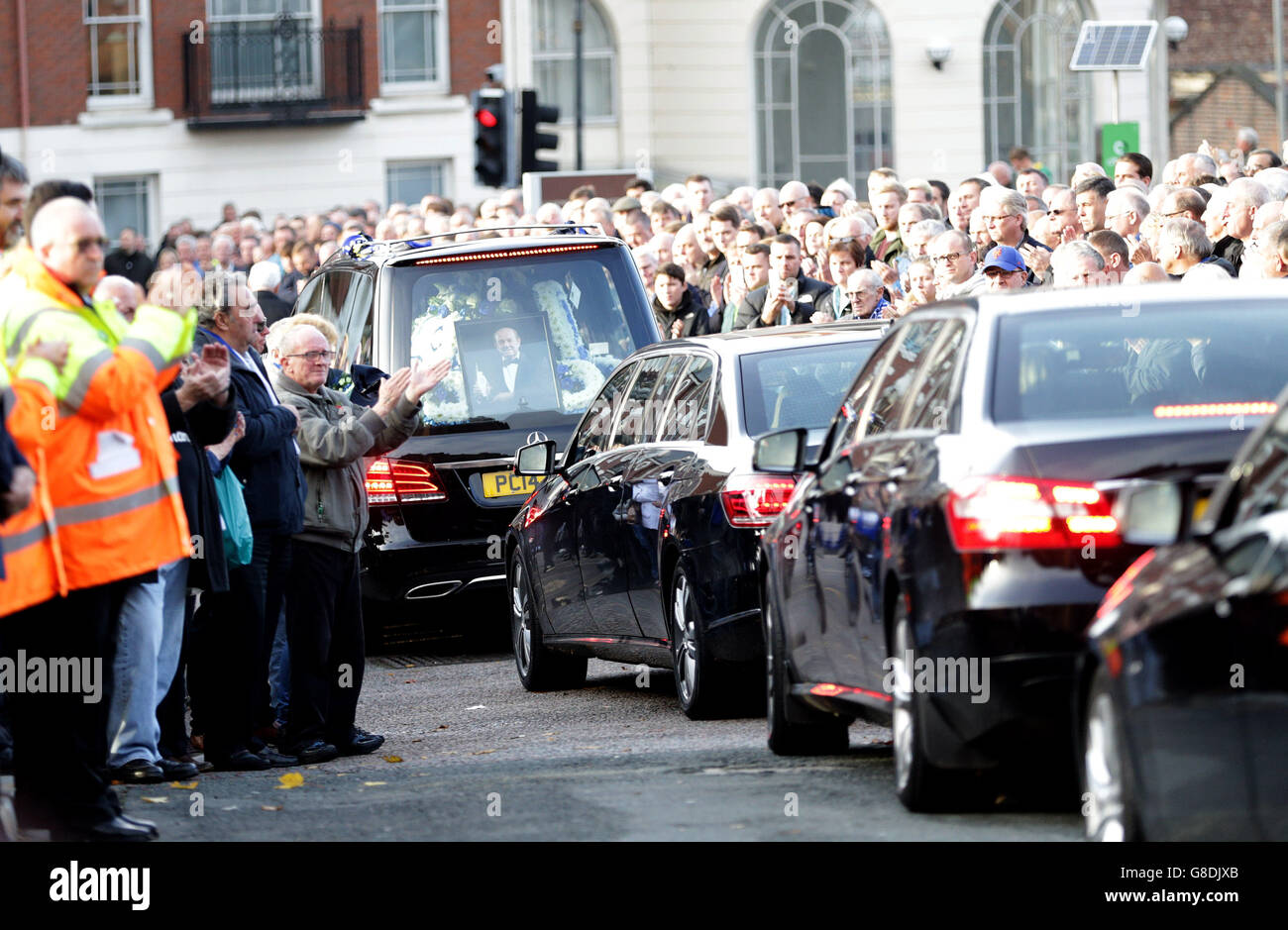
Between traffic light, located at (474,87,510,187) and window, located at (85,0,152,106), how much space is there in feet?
52.1

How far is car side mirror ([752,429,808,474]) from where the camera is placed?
9.05m

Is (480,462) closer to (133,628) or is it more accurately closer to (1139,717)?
(133,628)

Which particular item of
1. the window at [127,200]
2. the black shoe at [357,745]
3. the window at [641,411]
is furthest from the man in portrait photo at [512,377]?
the window at [127,200]

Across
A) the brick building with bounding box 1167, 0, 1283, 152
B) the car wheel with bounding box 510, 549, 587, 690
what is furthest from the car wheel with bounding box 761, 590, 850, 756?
the brick building with bounding box 1167, 0, 1283, 152

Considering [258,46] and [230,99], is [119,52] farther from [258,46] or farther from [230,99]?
[258,46]

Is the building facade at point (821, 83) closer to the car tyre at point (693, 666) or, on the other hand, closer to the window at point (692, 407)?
the window at point (692, 407)

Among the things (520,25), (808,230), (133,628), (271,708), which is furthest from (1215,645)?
(520,25)

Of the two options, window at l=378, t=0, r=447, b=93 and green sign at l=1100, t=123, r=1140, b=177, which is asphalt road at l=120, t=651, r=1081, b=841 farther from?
window at l=378, t=0, r=447, b=93

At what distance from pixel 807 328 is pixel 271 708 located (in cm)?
295

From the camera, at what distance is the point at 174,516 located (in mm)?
7793

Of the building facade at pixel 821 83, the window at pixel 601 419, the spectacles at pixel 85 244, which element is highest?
the building facade at pixel 821 83

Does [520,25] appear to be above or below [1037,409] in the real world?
above

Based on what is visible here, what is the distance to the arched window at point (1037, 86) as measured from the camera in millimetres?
41219

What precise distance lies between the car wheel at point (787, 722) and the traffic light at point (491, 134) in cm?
1752
